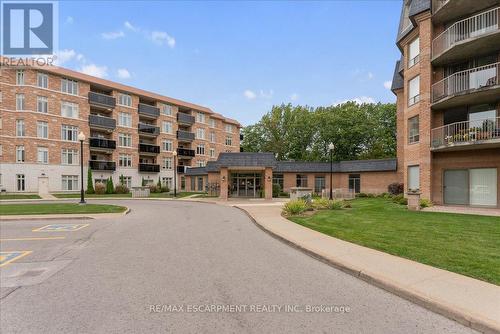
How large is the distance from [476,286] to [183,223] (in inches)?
439

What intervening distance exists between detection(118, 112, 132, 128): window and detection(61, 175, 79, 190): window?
1090 centimetres

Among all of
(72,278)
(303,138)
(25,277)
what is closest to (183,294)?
(72,278)

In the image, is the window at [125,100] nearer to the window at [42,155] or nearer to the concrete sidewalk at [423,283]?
the window at [42,155]

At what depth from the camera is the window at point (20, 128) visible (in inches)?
1385

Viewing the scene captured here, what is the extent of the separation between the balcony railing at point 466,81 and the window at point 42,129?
43.7 meters

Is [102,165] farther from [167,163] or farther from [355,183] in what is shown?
[355,183]

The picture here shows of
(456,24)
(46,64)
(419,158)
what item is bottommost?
(419,158)

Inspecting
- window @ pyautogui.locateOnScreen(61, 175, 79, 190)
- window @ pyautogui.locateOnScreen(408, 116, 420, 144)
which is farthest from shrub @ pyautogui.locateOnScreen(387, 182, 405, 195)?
window @ pyautogui.locateOnScreen(61, 175, 79, 190)

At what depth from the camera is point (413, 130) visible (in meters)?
20.3

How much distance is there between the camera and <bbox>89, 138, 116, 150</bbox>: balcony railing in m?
40.6

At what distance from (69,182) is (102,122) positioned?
388 inches

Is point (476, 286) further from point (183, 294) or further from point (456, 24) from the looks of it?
point (456, 24)

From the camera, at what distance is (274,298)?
4.71 metres

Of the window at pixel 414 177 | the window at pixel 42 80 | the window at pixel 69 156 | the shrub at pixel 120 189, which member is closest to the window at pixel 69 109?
the window at pixel 42 80
